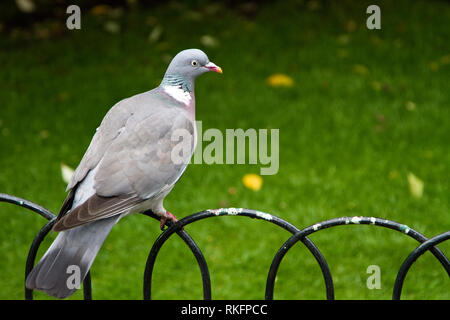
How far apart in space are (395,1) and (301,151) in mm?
3146

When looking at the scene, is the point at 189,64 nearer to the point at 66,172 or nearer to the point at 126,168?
the point at 126,168

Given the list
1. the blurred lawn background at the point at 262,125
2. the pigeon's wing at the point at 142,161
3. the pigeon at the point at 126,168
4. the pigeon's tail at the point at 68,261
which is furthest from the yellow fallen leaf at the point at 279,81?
the pigeon's tail at the point at 68,261

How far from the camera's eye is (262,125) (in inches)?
194

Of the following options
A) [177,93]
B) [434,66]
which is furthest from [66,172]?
[434,66]

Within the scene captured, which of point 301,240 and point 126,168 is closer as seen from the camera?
point 301,240

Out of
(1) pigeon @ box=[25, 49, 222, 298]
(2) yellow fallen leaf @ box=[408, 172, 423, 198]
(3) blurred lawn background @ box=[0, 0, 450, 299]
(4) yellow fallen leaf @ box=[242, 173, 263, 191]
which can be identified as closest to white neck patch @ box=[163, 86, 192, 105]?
(1) pigeon @ box=[25, 49, 222, 298]

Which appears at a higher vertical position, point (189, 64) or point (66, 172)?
point (189, 64)

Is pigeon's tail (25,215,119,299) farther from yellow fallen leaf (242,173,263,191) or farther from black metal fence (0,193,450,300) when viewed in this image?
yellow fallen leaf (242,173,263,191)

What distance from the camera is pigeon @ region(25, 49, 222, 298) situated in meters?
Result: 1.75

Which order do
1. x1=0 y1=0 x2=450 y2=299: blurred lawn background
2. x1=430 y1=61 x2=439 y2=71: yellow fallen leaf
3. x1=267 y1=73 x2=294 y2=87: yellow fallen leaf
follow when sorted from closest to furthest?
x1=0 y1=0 x2=450 y2=299: blurred lawn background < x1=267 y1=73 x2=294 y2=87: yellow fallen leaf < x1=430 y1=61 x2=439 y2=71: yellow fallen leaf

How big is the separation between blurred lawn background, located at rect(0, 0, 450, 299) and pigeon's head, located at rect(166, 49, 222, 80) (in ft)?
5.41

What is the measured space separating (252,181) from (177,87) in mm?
2243
